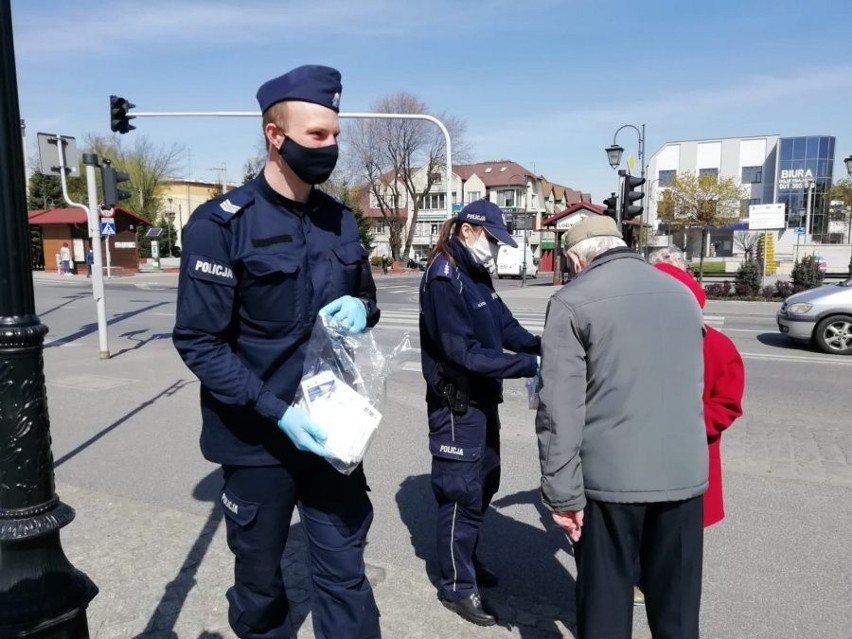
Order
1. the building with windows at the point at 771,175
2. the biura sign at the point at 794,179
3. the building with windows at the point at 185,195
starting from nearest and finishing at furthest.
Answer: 1. the building with windows at the point at 771,175
2. the biura sign at the point at 794,179
3. the building with windows at the point at 185,195

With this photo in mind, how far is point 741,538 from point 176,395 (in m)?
6.45

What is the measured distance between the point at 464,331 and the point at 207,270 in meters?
1.36

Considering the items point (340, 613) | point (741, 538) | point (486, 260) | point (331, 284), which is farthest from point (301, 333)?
point (741, 538)

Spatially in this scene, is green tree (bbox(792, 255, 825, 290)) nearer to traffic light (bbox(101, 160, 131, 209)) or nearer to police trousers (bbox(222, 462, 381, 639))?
traffic light (bbox(101, 160, 131, 209))

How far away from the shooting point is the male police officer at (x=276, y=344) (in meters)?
2.12

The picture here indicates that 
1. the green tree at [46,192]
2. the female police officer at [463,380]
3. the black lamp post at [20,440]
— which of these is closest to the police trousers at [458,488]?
the female police officer at [463,380]

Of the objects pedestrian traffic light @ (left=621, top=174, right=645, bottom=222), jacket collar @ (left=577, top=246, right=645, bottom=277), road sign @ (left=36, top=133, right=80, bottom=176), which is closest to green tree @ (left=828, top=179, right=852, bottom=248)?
pedestrian traffic light @ (left=621, top=174, right=645, bottom=222)

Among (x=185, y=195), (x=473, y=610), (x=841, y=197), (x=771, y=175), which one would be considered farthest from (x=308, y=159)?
(x=185, y=195)

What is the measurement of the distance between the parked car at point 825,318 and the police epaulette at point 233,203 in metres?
11.4

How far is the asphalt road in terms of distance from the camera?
3.38 metres

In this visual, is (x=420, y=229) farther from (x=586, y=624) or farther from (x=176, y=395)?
(x=586, y=624)

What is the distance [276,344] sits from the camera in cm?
225

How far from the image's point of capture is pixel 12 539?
180 centimetres

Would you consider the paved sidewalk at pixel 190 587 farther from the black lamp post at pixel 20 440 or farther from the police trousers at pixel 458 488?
the black lamp post at pixel 20 440
